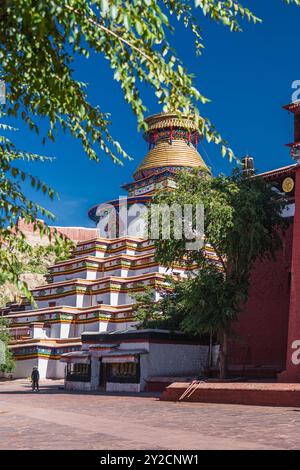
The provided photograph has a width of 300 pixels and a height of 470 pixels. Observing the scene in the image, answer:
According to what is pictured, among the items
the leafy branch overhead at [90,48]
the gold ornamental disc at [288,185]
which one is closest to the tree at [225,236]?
the gold ornamental disc at [288,185]

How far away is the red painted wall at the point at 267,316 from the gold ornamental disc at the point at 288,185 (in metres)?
1.77

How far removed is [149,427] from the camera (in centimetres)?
1381

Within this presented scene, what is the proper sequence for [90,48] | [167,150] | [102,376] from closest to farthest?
[90,48] → [102,376] → [167,150]

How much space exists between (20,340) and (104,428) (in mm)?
33391

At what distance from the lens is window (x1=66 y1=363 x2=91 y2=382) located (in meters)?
33.2

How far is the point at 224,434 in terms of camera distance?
39.7ft

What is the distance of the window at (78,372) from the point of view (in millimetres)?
33250

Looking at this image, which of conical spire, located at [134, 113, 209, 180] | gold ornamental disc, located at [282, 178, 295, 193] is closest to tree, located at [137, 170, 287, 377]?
gold ornamental disc, located at [282, 178, 295, 193]

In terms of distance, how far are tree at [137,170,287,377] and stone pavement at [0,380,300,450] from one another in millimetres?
4928

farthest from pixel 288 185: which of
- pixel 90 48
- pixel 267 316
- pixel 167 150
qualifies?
pixel 167 150

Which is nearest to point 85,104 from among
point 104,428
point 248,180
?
point 104,428

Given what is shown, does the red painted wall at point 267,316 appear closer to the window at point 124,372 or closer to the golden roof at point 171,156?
the window at point 124,372

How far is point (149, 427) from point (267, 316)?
17.0 m

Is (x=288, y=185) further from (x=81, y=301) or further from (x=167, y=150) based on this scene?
(x=167, y=150)
